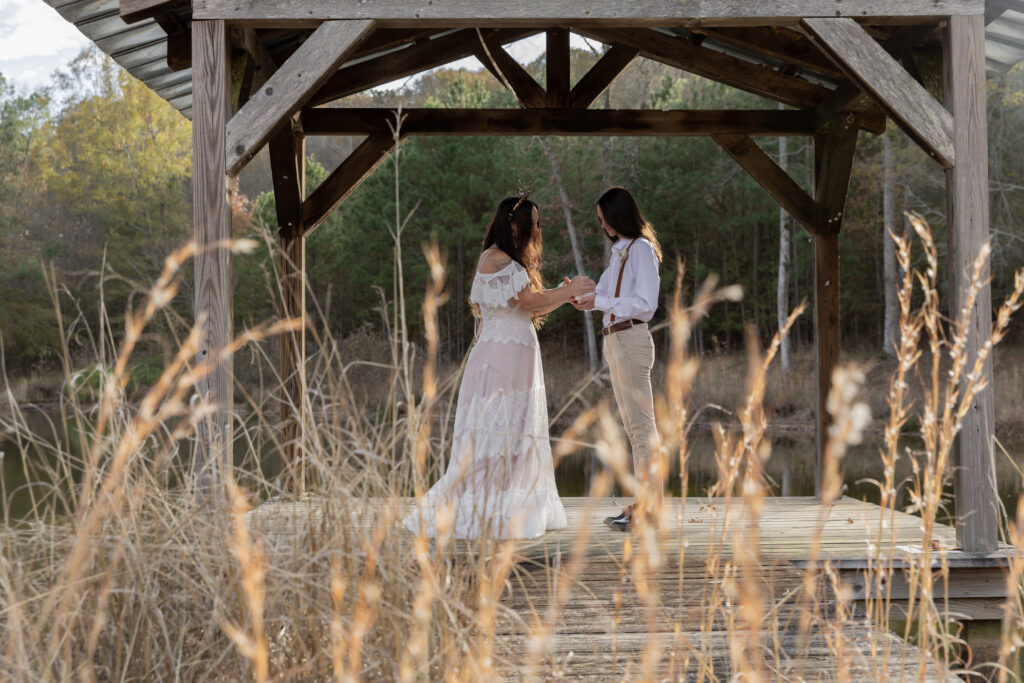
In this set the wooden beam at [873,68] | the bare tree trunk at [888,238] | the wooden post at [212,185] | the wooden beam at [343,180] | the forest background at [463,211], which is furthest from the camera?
the forest background at [463,211]

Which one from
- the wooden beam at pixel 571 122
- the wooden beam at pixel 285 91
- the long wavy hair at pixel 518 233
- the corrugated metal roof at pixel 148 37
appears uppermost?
the corrugated metal roof at pixel 148 37

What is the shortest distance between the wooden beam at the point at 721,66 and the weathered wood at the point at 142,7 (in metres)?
2.92

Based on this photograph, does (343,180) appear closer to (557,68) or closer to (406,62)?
(406,62)

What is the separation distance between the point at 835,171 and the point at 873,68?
7.23 ft

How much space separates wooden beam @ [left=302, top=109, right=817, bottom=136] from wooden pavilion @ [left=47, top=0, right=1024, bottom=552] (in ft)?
0.04

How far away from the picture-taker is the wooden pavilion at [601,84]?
4.07m

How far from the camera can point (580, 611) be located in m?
3.32

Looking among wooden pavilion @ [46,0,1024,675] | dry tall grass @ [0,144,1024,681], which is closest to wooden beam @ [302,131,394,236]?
wooden pavilion @ [46,0,1024,675]

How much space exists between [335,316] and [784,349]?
11566mm

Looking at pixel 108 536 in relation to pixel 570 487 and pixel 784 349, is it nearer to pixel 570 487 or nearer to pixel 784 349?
pixel 570 487

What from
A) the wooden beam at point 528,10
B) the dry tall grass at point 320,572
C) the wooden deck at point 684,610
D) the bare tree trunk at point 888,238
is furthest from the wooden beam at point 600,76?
the bare tree trunk at point 888,238

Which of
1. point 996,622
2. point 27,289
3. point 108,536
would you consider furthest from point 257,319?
point 108,536

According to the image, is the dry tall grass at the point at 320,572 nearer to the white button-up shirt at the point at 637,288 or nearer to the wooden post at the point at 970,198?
the wooden post at the point at 970,198

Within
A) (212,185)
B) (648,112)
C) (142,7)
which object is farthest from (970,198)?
(142,7)
